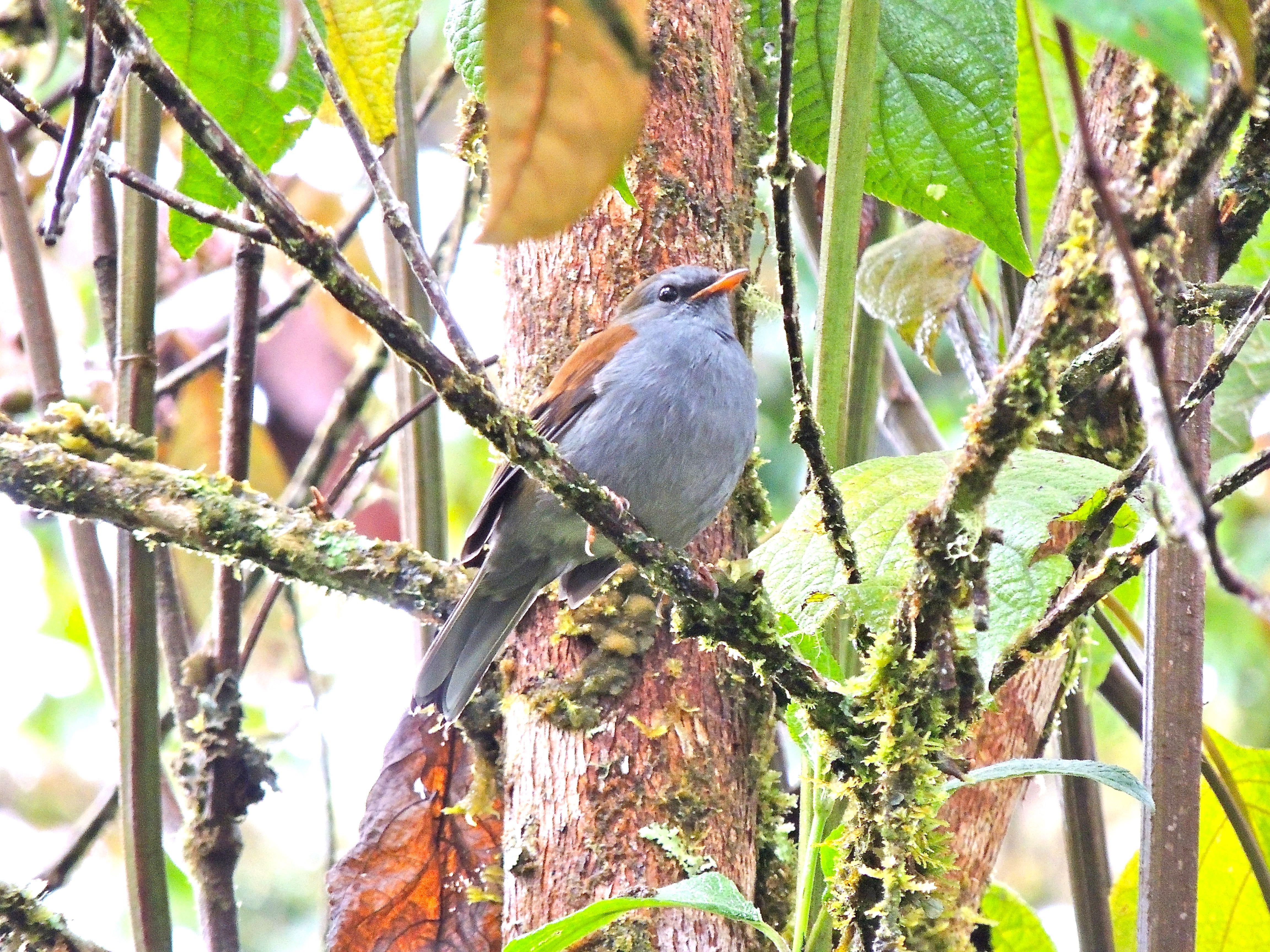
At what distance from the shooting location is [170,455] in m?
4.47

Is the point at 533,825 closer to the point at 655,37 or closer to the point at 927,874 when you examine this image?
the point at 927,874

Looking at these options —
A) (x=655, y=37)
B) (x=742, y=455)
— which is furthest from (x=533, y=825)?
(x=655, y=37)

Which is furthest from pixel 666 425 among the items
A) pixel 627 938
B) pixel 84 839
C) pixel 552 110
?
pixel 552 110

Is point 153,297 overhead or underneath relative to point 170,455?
underneath

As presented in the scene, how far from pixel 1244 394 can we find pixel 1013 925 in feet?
5.48

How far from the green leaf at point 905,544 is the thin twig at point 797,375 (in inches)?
2.2

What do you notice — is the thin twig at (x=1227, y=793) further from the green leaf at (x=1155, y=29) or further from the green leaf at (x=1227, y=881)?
the green leaf at (x=1155, y=29)

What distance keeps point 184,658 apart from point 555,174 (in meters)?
2.83

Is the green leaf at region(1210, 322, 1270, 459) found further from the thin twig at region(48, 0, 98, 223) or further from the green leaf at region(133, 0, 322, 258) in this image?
the thin twig at region(48, 0, 98, 223)

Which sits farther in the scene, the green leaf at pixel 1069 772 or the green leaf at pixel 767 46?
the green leaf at pixel 767 46

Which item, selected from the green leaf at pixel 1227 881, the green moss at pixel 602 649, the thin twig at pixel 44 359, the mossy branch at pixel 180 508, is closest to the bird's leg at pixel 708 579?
the green moss at pixel 602 649

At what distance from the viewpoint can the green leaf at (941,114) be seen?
2061mm

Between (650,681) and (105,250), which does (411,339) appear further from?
(105,250)

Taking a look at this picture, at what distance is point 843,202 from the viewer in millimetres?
1893
